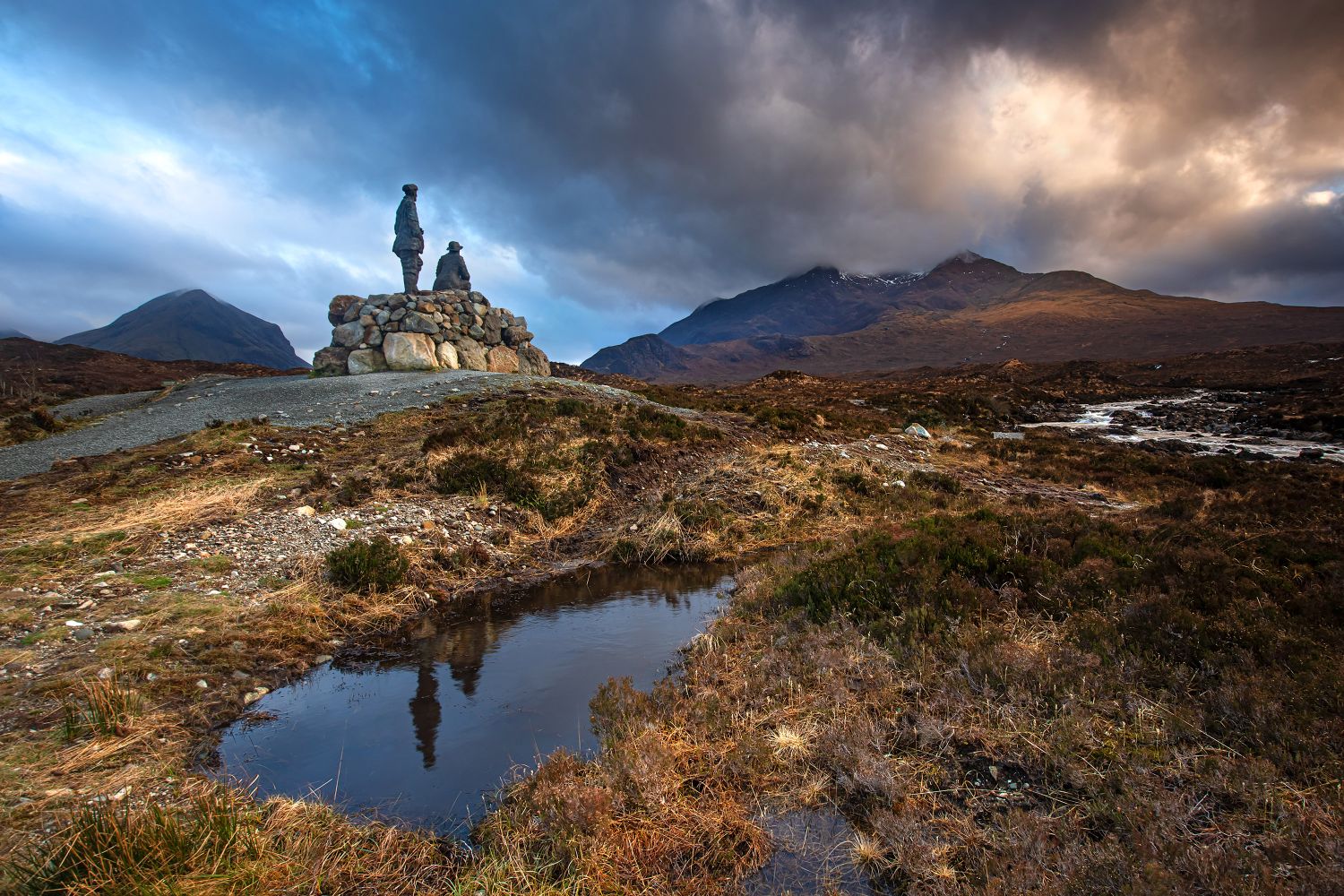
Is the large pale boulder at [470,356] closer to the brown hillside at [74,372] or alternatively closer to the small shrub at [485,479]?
the small shrub at [485,479]

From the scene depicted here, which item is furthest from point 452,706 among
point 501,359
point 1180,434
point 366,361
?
point 1180,434

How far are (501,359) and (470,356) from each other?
1768mm

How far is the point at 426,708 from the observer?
6.66 m

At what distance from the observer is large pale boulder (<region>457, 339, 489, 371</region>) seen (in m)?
28.7

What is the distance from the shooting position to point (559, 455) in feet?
54.3

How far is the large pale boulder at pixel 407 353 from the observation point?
2641 cm

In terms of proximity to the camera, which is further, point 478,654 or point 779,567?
point 779,567

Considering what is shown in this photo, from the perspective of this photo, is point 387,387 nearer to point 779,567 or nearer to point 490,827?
point 779,567

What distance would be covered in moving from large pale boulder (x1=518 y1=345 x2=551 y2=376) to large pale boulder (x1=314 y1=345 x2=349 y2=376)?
27.4 feet

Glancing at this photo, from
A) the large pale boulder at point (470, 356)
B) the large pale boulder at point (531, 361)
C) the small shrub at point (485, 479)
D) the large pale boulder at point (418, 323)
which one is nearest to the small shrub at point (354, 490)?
the small shrub at point (485, 479)

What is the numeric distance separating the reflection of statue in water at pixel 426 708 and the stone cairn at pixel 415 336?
21389 mm

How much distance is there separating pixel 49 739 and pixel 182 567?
4.58 meters

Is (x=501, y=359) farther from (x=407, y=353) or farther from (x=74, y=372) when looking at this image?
(x=74, y=372)

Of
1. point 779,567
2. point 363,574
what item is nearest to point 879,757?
point 779,567
